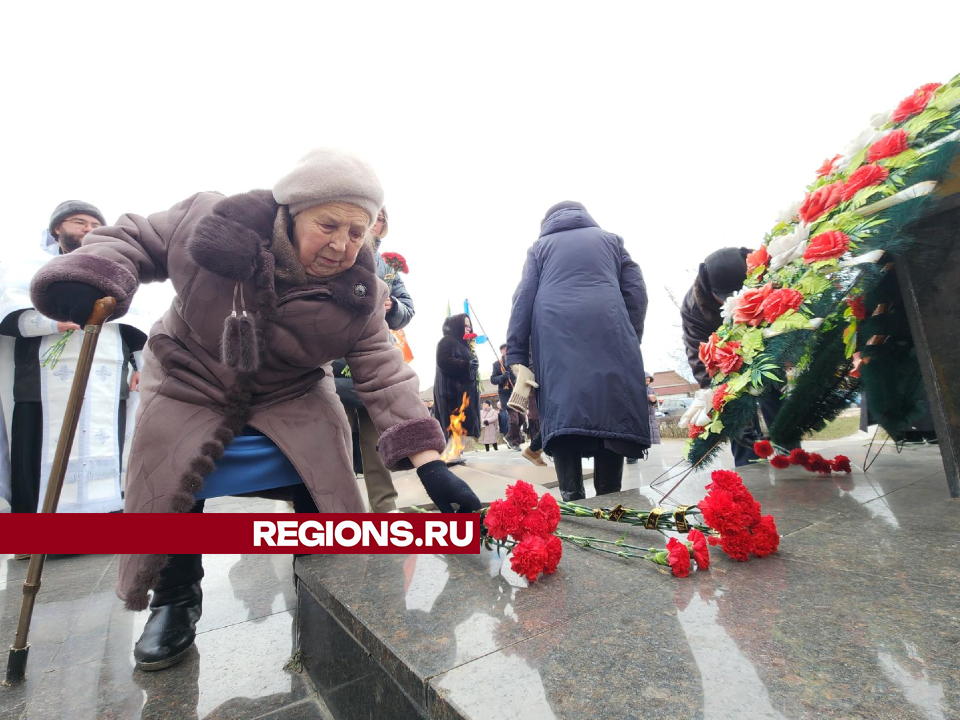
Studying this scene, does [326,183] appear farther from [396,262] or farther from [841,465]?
[841,465]

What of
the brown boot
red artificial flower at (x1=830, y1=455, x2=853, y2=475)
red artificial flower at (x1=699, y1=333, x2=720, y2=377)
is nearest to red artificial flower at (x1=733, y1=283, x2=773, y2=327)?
red artificial flower at (x1=699, y1=333, x2=720, y2=377)

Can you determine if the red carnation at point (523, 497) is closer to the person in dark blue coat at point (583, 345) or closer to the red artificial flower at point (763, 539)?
the red artificial flower at point (763, 539)

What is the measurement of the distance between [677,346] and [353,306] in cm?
2891

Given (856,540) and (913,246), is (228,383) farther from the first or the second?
(913,246)

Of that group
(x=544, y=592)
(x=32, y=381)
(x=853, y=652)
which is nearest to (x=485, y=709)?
(x=544, y=592)

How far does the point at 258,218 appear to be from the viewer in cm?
175

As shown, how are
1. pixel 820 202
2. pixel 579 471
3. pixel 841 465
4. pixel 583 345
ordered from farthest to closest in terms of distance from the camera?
pixel 579 471 < pixel 583 345 < pixel 841 465 < pixel 820 202

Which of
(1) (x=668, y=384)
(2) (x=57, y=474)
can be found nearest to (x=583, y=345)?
(2) (x=57, y=474)

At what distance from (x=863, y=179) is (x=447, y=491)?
198cm

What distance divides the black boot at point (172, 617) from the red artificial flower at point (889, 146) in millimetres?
3026

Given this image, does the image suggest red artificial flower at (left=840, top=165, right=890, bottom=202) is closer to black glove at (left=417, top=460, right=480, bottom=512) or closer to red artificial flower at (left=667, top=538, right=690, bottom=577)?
red artificial flower at (left=667, top=538, right=690, bottom=577)

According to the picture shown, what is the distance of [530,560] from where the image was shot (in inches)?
52.6

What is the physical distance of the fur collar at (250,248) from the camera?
160 centimetres

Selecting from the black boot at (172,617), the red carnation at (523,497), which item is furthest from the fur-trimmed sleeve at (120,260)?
the red carnation at (523,497)
